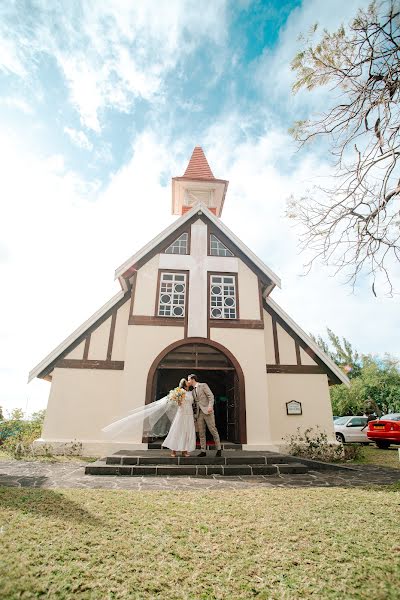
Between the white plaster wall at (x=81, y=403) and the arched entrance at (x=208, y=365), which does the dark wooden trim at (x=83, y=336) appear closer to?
the white plaster wall at (x=81, y=403)

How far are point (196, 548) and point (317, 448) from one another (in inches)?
336

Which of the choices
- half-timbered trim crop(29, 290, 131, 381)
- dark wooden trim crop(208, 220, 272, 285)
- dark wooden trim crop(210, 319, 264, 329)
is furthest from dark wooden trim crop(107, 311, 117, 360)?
dark wooden trim crop(208, 220, 272, 285)

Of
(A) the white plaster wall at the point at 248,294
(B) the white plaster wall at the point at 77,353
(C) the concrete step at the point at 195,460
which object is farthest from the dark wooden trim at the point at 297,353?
(B) the white plaster wall at the point at 77,353

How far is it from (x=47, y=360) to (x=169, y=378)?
226 inches

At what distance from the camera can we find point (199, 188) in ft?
56.5

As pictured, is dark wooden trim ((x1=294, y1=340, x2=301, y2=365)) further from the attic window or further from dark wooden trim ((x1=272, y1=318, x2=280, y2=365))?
the attic window

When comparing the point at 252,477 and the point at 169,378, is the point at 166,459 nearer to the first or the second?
the point at 252,477

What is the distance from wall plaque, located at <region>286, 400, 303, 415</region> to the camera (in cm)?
1089

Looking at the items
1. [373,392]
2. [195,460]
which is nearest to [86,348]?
[195,460]

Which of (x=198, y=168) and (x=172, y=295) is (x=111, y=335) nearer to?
(x=172, y=295)

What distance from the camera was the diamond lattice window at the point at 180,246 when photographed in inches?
490

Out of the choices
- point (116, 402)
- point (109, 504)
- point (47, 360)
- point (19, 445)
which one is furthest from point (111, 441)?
point (109, 504)

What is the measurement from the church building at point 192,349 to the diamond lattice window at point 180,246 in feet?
0.13

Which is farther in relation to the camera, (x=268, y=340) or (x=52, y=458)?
(x=268, y=340)
